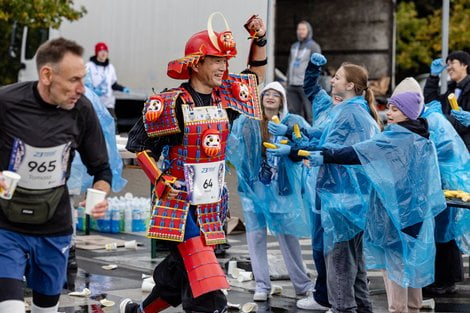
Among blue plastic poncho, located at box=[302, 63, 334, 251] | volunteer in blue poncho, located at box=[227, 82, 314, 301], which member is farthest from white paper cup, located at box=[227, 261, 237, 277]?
blue plastic poncho, located at box=[302, 63, 334, 251]

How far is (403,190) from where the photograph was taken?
723 centimetres

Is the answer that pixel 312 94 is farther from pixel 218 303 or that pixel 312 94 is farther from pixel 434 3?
pixel 434 3

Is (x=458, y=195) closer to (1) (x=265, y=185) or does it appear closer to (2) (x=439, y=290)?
(2) (x=439, y=290)

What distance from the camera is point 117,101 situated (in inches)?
834

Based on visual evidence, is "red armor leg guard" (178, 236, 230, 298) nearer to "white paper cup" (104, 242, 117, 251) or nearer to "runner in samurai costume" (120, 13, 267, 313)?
"runner in samurai costume" (120, 13, 267, 313)

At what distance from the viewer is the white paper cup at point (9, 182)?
5094 millimetres

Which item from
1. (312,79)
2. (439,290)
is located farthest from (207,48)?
(439,290)

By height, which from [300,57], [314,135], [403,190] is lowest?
[403,190]

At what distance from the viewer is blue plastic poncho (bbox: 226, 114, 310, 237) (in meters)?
8.40

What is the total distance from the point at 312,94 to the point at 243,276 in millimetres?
1779

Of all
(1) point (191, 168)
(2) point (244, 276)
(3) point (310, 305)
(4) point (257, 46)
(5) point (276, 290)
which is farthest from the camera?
(2) point (244, 276)

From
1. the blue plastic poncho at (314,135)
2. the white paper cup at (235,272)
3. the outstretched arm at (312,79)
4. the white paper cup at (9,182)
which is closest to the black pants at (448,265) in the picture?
the blue plastic poncho at (314,135)

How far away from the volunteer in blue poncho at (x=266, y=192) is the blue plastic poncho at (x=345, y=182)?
924 millimetres

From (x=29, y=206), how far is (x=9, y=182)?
1.35ft
